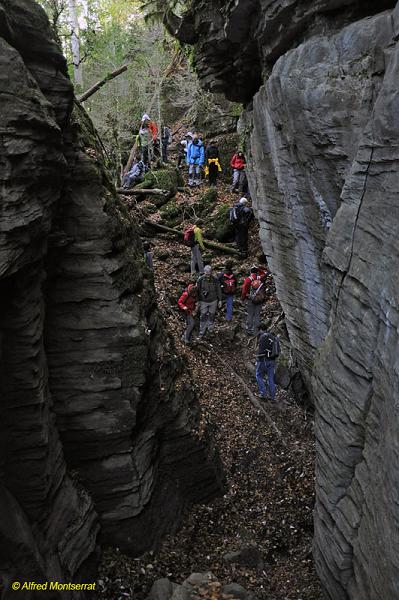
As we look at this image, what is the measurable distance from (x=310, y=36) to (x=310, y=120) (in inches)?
69.3

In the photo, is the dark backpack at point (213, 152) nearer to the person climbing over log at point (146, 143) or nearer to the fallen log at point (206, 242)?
the person climbing over log at point (146, 143)

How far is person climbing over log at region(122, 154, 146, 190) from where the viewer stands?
22.4m

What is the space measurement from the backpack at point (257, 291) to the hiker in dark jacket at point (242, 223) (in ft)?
13.8

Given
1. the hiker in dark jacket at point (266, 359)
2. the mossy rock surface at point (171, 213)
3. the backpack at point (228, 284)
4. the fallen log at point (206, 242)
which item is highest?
the mossy rock surface at point (171, 213)

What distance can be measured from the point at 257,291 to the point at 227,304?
73.0 inches

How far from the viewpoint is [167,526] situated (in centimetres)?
931

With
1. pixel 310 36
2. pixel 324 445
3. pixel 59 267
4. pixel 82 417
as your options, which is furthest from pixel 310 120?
pixel 82 417

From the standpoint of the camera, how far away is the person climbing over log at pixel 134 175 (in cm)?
2238

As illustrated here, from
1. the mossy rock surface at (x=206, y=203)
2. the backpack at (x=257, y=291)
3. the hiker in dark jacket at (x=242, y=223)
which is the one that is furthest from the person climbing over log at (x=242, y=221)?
the backpack at (x=257, y=291)

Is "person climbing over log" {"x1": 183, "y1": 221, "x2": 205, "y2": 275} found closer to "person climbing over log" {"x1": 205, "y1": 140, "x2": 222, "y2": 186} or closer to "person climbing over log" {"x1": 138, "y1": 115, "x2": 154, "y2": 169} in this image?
"person climbing over log" {"x1": 205, "y1": 140, "x2": 222, "y2": 186}

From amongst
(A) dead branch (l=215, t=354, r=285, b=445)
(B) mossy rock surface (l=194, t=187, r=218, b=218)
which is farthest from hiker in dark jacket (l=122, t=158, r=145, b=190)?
(A) dead branch (l=215, t=354, r=285, b=445)

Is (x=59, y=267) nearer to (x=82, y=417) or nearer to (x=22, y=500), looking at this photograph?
(x=82, y=417)

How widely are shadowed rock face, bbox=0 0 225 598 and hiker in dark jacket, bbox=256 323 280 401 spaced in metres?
2.88

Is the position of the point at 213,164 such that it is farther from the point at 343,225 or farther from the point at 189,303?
the point at 343,225
